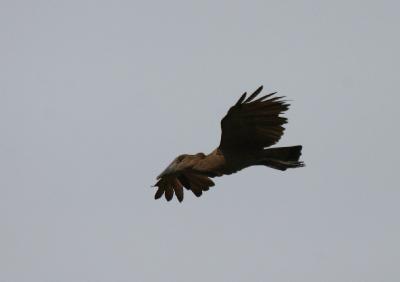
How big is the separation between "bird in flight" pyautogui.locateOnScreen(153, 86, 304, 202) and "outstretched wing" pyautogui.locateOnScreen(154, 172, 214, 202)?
947mm

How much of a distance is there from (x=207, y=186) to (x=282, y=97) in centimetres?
320

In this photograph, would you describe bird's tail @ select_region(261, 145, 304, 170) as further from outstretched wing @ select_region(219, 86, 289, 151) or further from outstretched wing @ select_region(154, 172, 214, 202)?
outstretched wing @ select_region(154, 172, 214, 202)

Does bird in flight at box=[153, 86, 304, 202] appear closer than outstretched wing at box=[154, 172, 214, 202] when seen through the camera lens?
Yes

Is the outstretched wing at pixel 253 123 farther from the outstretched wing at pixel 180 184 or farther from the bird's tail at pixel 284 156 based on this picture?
the outstretched wing at pixel 180 184

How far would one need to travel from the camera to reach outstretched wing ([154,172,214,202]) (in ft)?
69.7

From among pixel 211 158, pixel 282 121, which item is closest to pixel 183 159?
pixel 211 158

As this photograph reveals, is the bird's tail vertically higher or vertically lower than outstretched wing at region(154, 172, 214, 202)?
lower

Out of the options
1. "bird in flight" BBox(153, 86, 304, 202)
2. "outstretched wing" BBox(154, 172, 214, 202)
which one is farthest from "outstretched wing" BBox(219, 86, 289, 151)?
"outstretched wing" BBox(154, 172, 214, 202)

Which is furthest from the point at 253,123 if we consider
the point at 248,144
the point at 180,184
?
the point at 180,184

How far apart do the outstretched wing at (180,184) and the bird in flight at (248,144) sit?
95 centimetres

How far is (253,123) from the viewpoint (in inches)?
755

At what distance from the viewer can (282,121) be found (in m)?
19.2

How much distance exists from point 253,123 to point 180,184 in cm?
345

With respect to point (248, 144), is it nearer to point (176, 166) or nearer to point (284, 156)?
point (284, 156)
